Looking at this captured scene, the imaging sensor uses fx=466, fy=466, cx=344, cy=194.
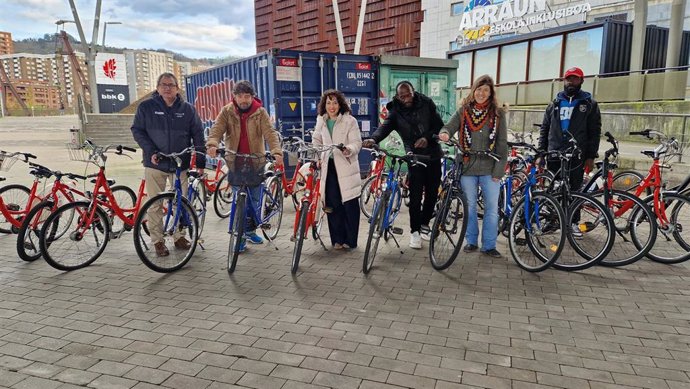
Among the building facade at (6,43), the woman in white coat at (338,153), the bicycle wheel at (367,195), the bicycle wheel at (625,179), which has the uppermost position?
the building facade at (6,43)

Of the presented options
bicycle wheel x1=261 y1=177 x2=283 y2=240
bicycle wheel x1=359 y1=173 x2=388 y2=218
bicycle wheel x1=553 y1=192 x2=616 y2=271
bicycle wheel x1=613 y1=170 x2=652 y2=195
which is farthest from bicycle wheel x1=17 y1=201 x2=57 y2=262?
bicycle wheel x1=613 y1=170 x2=652 y2=195

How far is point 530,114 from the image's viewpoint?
14.2 metres

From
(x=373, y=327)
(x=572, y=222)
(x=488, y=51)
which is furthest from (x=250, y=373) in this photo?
(x=488, y=51)

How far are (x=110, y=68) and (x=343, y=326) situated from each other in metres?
29.3

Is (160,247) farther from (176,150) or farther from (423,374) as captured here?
(423,374)

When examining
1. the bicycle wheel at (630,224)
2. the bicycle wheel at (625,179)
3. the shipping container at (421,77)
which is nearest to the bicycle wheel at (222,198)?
the shipping container at (421,77)

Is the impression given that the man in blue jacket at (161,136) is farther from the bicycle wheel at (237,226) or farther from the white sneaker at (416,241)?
the white sneaker at (416,241)

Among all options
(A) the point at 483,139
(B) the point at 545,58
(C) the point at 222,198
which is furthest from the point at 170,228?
(B) the point at 545,58

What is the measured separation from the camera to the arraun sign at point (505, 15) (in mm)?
19984

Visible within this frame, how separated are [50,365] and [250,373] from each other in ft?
4.02

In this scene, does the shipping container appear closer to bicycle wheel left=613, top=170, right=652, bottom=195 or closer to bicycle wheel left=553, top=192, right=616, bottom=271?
bicycle wheel left=613, top=170, right=652, bottom=195

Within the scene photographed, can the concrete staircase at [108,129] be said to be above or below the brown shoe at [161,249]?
above

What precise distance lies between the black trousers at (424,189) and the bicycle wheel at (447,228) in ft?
1.55

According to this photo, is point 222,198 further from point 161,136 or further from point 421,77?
point 421,77
